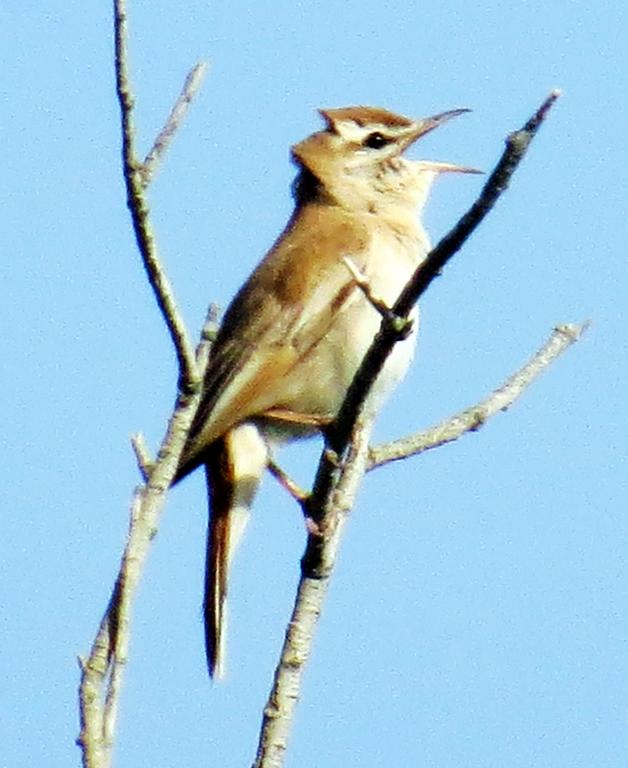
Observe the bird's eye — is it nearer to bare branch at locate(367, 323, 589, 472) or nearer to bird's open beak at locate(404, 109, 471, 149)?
bird's open beak at locate(404, 109, 471, 149)


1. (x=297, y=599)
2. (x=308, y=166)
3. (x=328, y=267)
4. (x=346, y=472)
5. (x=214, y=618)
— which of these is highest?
(x=308, y=166)

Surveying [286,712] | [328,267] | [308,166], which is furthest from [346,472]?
[308,166]

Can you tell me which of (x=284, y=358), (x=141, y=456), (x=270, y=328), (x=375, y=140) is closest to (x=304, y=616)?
(x=141, y=456)

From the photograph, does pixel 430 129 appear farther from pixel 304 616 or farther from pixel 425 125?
pixel 304 616

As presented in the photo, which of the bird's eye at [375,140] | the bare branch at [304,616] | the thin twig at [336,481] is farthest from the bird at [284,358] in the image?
the bare branch at [304,616]

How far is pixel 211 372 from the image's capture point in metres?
7.19

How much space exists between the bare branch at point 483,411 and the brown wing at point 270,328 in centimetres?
119

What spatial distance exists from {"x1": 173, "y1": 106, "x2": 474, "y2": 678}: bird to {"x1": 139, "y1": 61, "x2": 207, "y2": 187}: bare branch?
6.60ft

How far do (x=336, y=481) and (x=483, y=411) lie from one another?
0.69m

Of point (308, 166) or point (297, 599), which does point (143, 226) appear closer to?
point (297, 599)

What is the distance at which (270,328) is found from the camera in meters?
7.25

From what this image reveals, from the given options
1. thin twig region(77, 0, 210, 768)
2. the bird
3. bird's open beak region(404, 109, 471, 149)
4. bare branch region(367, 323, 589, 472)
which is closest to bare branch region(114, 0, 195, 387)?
thin twig region(77, 0, 210, 768)

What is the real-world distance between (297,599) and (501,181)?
4.37ft

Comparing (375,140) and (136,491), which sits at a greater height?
(375,140)
